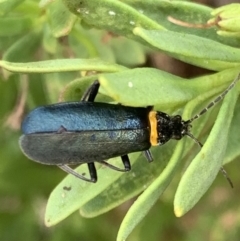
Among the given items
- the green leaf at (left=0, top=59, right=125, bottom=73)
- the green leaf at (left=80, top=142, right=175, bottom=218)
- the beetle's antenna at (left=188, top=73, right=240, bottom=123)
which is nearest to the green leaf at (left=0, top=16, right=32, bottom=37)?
the green leaf at (left=0, top=59, right=125, bottom=73)

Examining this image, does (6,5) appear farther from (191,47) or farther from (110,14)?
(191,47)

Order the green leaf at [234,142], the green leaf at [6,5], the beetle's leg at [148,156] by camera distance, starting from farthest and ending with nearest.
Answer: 1. the green leaf at [234,142]
2. the beetle's leg at [148,156]
3. the green leaf at [6,5]

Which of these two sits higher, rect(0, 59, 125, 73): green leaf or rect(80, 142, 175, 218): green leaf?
rect(0, 59, 125, 73): green leaf

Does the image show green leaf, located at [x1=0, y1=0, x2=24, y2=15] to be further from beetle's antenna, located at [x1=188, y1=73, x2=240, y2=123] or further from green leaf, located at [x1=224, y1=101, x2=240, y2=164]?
green leaf, located at [x1=224, y1=101, x2=240, y2=164]

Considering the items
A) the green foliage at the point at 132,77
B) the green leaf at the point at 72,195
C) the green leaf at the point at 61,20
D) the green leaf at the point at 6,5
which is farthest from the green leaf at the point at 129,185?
the green leaf at the point at 6,5

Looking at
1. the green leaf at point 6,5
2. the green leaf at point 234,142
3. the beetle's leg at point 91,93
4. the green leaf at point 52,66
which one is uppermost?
the green leaf at point 6,5

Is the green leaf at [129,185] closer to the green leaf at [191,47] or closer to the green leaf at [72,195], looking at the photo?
the green leaf at [72,195]

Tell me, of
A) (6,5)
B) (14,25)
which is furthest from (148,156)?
(14,25)
